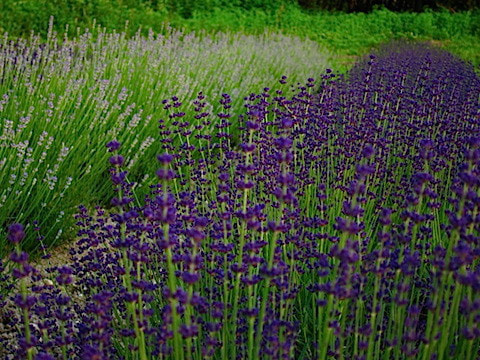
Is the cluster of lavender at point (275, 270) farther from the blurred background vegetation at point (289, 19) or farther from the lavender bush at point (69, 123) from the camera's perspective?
the blurred background vegetation at point (289, 19)

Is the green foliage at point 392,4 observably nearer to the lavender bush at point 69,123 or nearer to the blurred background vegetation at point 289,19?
the blurred background vegetation at point 289,19

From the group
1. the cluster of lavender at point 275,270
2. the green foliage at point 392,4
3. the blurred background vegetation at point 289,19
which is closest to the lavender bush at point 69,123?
the cluster of lavender at point 275,270

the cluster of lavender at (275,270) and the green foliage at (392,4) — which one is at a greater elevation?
the green foliage at (392,4)

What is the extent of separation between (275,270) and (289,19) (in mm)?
14107

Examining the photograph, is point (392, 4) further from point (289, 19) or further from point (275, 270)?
point (275, 270)

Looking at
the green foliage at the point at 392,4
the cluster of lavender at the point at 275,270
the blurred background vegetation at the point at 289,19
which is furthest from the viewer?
the green foliage at the point at 392,4

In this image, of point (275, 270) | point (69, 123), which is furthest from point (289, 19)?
point (275, 270)

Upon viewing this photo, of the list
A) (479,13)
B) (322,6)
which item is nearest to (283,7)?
(322,6)

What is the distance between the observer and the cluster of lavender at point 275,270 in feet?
5.30

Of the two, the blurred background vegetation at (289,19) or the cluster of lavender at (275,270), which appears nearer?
the cluster of lavender at (275,270)

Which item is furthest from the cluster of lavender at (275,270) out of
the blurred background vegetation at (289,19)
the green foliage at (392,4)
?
the green foliage at (392,4)

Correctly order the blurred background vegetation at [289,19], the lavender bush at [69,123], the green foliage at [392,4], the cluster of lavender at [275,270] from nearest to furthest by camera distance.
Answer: the cluster of lavender at [275,270]
the lavender bush at [69,123]
the blurred background vegetation at [289,19]
the green foliage at [392,4]

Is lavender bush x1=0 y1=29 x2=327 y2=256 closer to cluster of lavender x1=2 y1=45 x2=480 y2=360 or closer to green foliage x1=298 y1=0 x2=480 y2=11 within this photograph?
cluster of lavender x1=2 y1=45 x2=480 y2=360

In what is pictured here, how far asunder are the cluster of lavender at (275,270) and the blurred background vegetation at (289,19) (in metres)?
4.71
